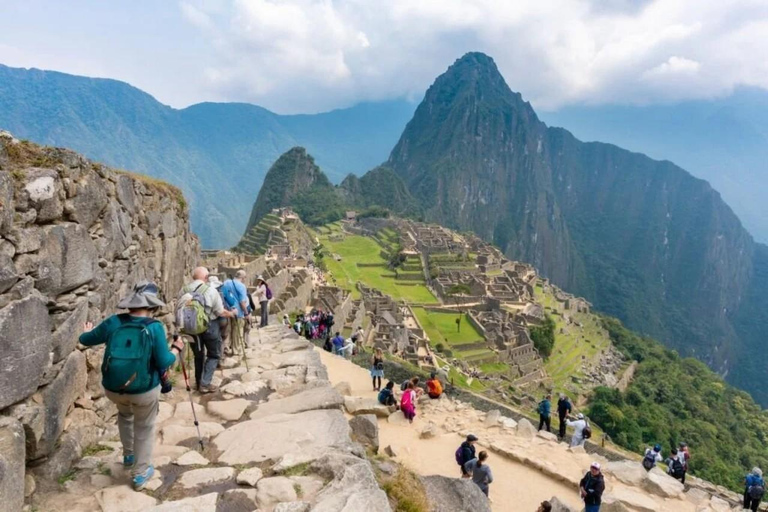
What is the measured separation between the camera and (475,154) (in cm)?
17300

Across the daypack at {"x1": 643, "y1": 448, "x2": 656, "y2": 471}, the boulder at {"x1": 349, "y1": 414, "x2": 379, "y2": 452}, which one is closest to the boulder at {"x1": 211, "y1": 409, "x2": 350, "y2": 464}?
the boulder at {"x1": 349, "y1": 414, "x2": 379, "y2": 452}

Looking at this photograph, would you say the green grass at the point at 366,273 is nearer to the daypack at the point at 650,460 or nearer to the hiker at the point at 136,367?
the daypack at the point at 650,460

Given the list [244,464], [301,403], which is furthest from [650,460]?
[244,464]

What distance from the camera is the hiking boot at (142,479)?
3031mm

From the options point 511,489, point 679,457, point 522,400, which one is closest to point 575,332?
point 522,400

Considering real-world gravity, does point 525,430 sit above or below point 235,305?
below

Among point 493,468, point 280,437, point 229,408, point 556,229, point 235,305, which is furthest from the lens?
point 556,229

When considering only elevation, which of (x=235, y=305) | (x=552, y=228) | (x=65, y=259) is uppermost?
(x=552, y=228)

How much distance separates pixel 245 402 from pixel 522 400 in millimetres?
20901

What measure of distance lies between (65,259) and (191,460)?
1.73 m

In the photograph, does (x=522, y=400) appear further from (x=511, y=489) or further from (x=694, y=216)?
(x=694, y=216)

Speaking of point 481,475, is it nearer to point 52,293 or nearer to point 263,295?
point 52,293

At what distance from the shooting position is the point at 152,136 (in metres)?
107

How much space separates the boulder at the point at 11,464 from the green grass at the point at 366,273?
29655mm
